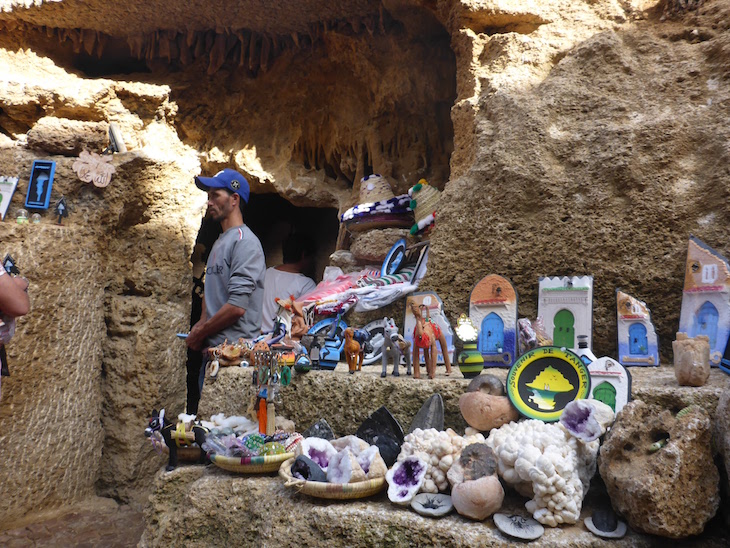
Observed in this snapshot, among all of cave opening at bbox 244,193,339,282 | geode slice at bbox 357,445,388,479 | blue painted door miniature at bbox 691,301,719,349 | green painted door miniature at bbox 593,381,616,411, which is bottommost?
geode slice at bbox 357,445,388,479

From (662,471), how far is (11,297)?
2.17m

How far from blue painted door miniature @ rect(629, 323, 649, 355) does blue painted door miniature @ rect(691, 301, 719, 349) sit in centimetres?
19

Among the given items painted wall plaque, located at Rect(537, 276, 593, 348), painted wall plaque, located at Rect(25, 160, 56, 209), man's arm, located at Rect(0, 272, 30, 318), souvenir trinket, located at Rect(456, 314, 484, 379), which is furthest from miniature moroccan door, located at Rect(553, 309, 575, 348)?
painted wall plaque, located at Rect(25, 160, 56, 209)

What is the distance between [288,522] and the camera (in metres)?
1.79

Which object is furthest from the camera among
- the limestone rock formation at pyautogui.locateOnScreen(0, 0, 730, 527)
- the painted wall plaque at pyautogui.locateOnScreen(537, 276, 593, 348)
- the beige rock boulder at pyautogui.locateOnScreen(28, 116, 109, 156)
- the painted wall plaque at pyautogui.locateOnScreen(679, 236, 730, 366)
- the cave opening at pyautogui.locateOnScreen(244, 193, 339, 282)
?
the cave opening at pyautogui.locateOnScreen(244, 193, 339, 282)

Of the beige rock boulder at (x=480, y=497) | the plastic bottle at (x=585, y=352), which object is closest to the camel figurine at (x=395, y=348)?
the plastic bottle at (x=585, y=352)

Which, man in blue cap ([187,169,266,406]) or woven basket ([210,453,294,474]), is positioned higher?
man in blue cap ([187,169,266,406])

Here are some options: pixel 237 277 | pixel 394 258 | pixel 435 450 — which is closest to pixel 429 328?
pixel 435 450

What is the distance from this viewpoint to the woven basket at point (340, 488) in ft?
5.74

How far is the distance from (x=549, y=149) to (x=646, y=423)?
5.57 feet

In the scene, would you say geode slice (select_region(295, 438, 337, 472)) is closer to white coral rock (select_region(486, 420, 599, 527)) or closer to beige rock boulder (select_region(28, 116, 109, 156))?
white coral rock (select_region(486, 420, 599, 527))

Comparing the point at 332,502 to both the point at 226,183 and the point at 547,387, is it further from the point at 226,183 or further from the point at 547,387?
the point at 226,183

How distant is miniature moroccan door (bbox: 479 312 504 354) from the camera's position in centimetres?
266

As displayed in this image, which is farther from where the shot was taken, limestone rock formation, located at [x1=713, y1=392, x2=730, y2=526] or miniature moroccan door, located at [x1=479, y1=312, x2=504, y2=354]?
miniature moroccan door, located at [x1=479, y1=312, x2=504, y2=354]
